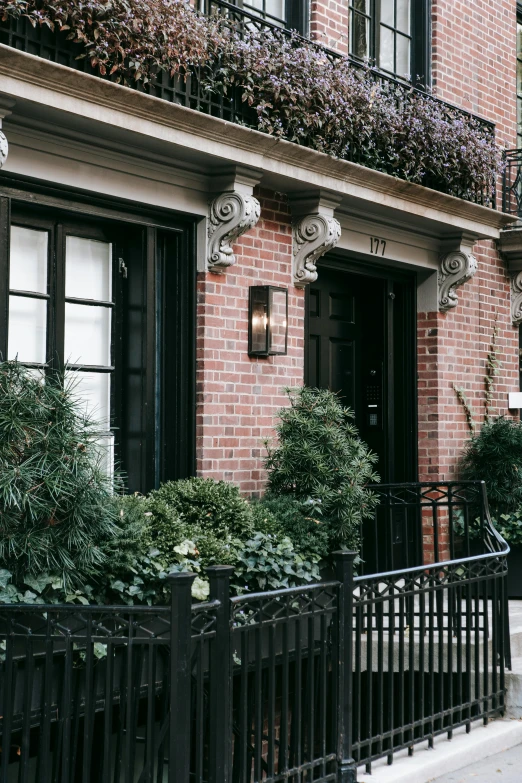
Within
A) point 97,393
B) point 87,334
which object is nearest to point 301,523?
point 97,393

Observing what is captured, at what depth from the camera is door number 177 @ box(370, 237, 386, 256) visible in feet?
30.0

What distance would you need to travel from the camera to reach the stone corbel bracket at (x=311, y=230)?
8164mm

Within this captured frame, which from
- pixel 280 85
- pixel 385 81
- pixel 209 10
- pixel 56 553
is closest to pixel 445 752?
pixel 56 553

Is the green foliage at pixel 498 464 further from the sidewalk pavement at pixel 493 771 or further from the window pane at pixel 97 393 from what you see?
the window pane at pixel 97 393

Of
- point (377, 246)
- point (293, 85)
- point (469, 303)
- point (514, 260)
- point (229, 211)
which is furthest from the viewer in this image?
point (514, 260)

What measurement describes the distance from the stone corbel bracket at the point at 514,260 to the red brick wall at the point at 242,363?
3.22 meters

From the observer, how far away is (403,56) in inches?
394

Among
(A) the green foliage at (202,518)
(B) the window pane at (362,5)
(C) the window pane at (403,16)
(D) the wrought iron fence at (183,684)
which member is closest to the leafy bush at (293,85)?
(B) the window pane at (362,5)

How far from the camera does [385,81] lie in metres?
9.20

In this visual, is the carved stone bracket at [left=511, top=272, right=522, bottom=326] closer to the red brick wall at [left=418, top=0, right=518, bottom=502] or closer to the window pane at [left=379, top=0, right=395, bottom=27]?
the red brick wall at [left=418, top=0, right=518, bottom=502]

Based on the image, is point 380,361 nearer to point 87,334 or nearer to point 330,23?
point 330,23

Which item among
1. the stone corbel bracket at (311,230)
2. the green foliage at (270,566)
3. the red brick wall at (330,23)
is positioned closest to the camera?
the green foliage at (270,566)

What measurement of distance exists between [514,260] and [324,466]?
4.70 metres

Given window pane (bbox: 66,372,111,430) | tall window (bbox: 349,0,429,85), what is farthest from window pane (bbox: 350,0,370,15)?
window pane (bbox: 66,372,111,430)
